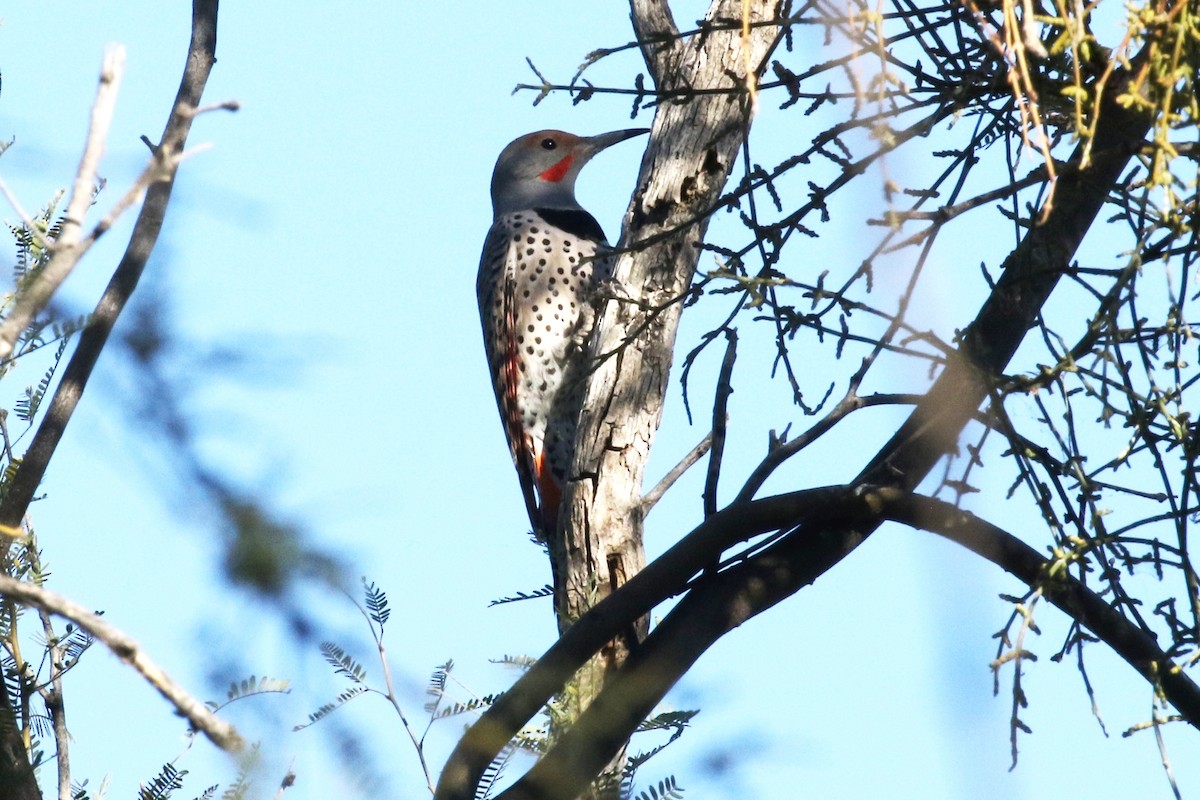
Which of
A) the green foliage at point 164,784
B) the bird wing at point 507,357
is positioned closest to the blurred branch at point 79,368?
the green foliage at point 164,784

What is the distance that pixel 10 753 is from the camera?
228 cm

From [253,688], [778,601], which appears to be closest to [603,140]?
[778,601]

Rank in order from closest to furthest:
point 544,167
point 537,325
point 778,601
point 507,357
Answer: point 778,601 → point 537,325 → point 507,357 → point 544,167

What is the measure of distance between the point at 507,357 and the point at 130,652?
4479mm

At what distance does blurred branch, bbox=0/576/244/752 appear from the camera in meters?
1.05

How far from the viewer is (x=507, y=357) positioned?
5.56 metres

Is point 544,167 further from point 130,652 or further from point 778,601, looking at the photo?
point 130,652

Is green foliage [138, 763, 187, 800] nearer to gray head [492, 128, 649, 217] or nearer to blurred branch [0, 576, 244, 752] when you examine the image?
blurred branch [0, 576, 244, 752]

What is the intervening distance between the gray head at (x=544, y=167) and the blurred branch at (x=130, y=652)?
4954 mm

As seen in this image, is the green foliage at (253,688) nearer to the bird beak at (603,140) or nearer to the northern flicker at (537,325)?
the northern flicker at (537,325)

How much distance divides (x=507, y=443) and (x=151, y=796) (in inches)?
126

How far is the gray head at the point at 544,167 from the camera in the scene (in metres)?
6.07

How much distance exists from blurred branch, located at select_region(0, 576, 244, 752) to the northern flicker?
13.1ft

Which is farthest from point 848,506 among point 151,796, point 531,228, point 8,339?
point 531,228
